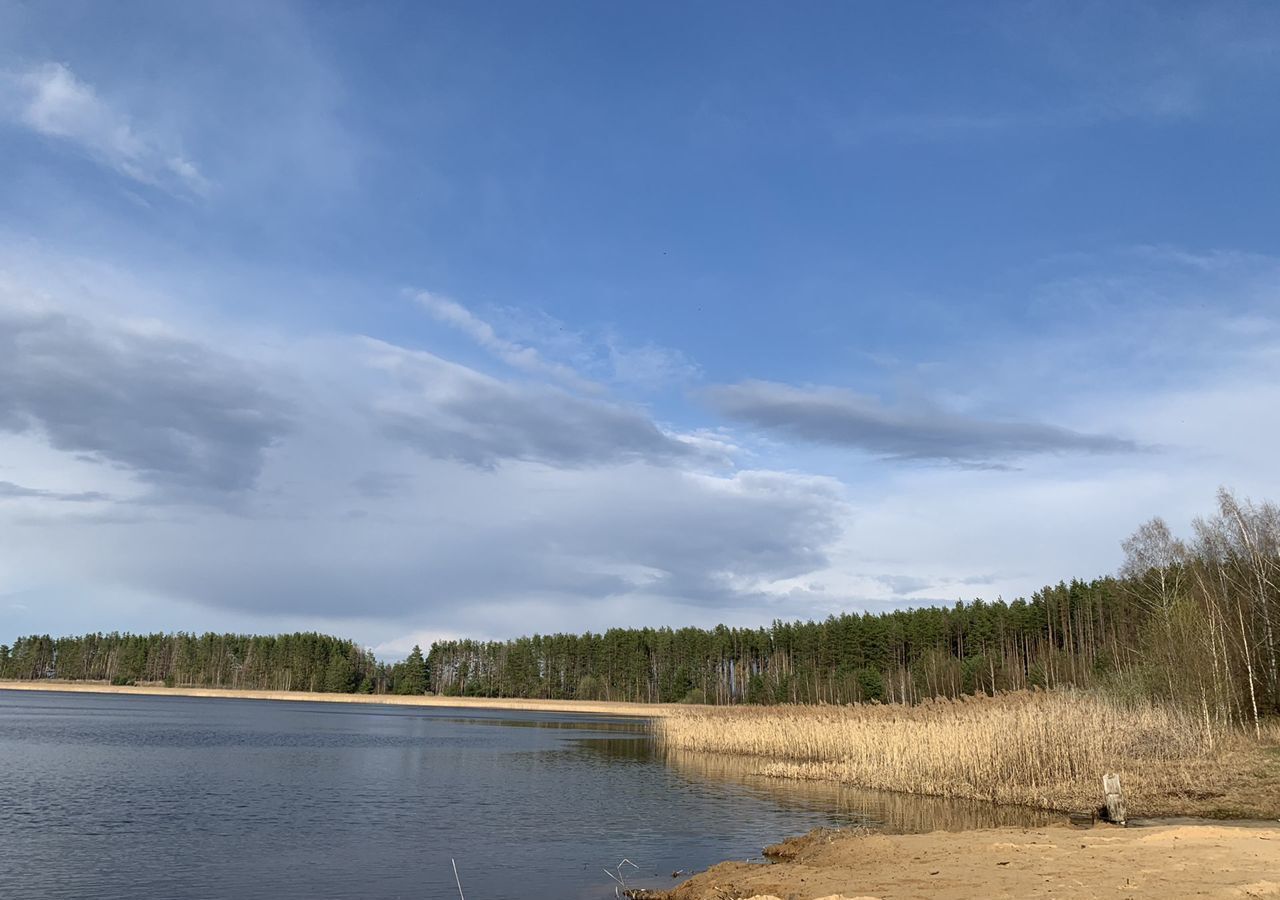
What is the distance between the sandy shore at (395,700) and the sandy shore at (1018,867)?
93927mm

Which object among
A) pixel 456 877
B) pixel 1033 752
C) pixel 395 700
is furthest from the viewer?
pixel 395 700

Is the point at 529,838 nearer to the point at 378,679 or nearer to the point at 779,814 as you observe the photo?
the point at 779,814

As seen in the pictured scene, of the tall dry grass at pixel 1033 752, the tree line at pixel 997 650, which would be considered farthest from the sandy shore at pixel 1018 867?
the tree line at pixel 997 650

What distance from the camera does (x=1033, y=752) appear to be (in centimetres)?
2744

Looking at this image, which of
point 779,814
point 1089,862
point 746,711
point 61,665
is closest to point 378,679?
point 61,665

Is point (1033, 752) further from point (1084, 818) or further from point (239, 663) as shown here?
point (239, 663)

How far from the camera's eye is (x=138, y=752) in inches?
1650

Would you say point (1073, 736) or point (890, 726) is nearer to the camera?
point (1073, 736)

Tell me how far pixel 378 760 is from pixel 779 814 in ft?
77.4

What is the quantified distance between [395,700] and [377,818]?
126 metres

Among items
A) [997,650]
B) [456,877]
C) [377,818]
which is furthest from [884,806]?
[997,650]

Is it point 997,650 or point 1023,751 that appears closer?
point 1023,751

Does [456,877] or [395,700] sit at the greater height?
[456,877]

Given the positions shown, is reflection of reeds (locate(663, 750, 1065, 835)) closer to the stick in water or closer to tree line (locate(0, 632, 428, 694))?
the stick in water
